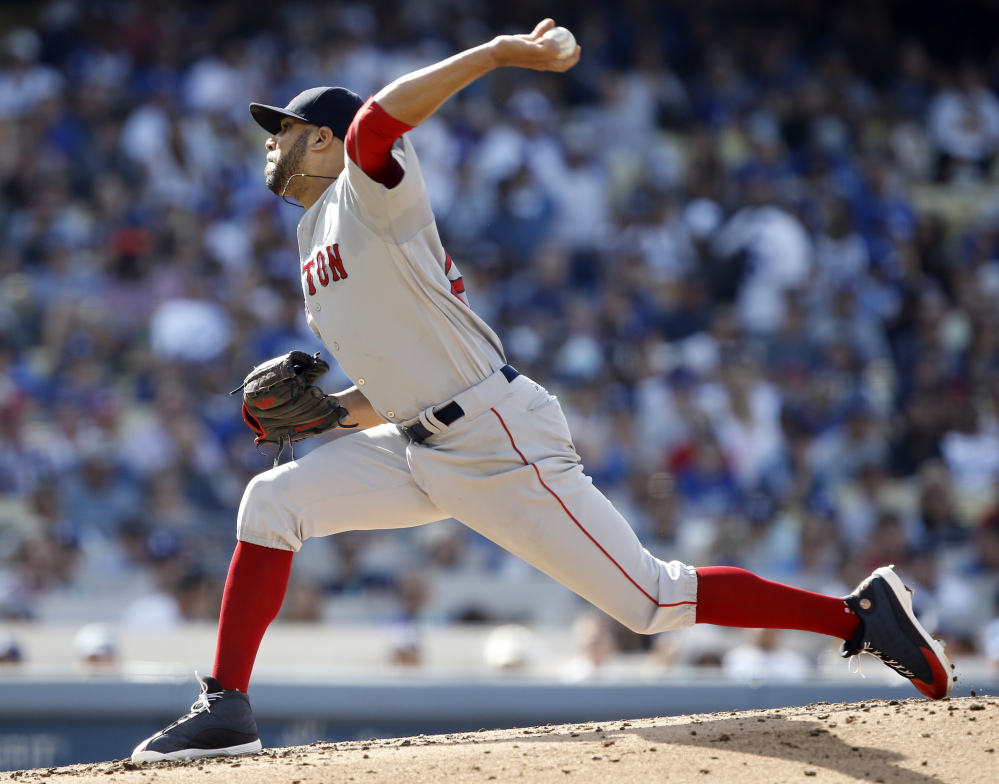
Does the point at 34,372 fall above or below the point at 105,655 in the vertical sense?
above

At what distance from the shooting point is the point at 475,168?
9211 millimetres

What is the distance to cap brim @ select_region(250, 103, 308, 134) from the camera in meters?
2.90

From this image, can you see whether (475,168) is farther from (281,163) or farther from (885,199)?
(281,163)

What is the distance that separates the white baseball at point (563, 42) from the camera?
2461mm

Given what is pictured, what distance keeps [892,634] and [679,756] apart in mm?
658

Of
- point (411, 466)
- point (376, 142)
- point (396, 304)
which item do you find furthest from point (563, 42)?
point (411, 466)

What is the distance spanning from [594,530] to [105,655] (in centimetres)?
372

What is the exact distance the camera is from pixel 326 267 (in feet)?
9.20

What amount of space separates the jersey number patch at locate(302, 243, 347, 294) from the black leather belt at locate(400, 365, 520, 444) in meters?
0.40

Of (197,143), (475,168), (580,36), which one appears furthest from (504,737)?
(580,36)

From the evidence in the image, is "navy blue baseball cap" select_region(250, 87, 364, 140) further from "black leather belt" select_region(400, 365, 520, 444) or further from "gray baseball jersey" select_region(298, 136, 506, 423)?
"black leather belt" select_region(400, 365, 520, 444)

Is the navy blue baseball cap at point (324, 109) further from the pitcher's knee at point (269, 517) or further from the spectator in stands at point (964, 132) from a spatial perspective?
the spectator in stands at point (964, 132)

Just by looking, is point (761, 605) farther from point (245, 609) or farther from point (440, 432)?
point (245, 609)

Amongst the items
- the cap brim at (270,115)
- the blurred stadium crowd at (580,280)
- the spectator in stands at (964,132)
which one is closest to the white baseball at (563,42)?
the cap brim at (270,115)
